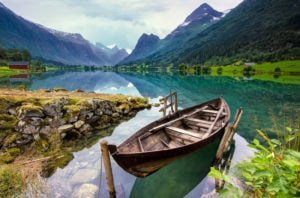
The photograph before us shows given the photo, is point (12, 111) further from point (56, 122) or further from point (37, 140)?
point (37, 140)

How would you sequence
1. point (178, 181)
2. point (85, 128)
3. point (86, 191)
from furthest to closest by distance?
point (85, 128)
point (178, 181)
point (86, 191)

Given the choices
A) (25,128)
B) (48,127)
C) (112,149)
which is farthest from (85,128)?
(112,149)

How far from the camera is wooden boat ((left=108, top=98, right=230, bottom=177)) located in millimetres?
7254

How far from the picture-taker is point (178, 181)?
9.05 metres

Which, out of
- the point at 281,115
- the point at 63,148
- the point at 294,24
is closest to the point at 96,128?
the point at 63,148

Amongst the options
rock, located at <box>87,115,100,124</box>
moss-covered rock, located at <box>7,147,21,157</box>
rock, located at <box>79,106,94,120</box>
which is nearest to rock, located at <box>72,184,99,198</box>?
moss-covered rock, located at <box>7,147,21,157</box>

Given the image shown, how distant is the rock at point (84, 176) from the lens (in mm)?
8723

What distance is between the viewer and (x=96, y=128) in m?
16.3

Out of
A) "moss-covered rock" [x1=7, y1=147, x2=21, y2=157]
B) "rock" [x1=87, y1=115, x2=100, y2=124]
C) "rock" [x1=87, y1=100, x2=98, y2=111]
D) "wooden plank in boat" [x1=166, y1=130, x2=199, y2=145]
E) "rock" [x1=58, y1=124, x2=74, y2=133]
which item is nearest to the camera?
"wooden plank in boat" [x1=166, y1=130, x2=199, y2=145]

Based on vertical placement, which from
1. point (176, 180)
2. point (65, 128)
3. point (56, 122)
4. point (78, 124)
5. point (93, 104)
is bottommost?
point (176, 180)

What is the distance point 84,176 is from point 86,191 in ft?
4.18

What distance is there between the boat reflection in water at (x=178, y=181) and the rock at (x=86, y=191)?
1.48 meters

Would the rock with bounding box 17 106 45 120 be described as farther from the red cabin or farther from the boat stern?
the red cabin

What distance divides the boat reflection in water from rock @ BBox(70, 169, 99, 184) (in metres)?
1.97
